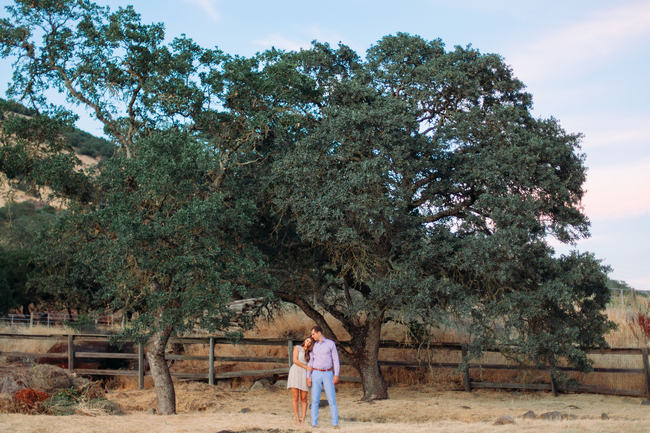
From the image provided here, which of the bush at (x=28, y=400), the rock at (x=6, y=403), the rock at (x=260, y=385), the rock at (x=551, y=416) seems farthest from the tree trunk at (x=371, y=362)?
the rock at (x=6, y=403)

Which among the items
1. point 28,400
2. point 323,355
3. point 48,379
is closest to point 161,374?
point 48,379

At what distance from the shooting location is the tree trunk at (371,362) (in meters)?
17.1

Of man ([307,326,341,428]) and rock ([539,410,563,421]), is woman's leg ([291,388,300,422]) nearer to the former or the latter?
man ([307,326,341,428])

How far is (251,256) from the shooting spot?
15.1 m

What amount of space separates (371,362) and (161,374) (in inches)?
217

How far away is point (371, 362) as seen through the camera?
17.2 metres

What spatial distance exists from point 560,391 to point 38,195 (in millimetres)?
14402

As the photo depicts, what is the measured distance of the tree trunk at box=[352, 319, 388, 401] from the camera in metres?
17.1

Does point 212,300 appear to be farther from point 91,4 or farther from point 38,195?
point 91,4

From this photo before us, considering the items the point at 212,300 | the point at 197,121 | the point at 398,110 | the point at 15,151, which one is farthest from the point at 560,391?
the point at 15,151

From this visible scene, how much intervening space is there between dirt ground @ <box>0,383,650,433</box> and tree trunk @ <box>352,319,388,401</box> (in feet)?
1.48

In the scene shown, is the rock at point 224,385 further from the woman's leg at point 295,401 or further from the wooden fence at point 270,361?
the woman's leg at point 295,401

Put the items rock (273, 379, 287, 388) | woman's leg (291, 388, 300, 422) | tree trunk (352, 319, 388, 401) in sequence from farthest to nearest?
rock (273, 379, 287, 388)
tree trunk (352, 319, 388, 401)
woman's leg (291, 388, 300, 422)

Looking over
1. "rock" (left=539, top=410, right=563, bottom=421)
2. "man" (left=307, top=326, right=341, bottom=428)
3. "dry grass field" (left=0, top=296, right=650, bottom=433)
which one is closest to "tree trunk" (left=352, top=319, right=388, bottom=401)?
"dry grass field" (left=0, top=296, right=650, bottom=433)
